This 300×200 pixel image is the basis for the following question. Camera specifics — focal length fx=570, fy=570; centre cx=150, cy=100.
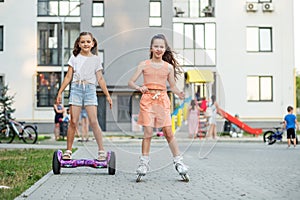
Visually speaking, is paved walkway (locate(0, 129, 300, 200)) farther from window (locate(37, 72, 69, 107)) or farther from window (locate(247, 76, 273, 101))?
window (locate(247, 76, 273, 101))

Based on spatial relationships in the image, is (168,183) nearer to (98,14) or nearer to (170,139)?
(170,139)

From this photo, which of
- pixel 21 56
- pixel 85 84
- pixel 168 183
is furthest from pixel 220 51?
pixel 168 183

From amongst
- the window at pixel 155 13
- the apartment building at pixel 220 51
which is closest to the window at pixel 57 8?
the apartment building at pixel 220 51

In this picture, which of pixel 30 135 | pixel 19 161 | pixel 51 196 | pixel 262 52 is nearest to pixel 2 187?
pixel 51 196

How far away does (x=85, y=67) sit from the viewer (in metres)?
8.61

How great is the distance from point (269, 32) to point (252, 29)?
1.04 meters

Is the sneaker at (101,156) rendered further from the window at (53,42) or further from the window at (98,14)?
the window at (53,42)

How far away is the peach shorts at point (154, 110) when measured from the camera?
25.6ft

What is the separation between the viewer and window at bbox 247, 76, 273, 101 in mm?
33281

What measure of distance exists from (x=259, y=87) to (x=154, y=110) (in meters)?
26.5

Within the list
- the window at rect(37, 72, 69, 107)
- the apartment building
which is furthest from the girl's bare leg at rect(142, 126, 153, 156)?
the window at rect(37, 72, 69, 107)

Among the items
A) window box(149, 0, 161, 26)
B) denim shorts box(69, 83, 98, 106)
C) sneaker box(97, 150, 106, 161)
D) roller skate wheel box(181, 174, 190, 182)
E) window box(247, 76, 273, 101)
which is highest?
window box(149, 0, 161, 26)

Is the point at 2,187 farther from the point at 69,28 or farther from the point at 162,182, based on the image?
the point at 69,28

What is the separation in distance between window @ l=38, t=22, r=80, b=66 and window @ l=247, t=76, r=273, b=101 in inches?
415
